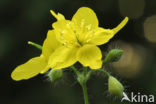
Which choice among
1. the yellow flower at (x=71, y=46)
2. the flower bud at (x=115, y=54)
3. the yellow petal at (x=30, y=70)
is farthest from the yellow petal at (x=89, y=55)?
the yellow petal at (x=30, y=70)

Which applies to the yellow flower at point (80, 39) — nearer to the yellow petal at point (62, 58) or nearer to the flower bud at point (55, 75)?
the yellow petal at point (62, 58)

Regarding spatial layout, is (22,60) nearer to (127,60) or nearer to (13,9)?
(13,9)

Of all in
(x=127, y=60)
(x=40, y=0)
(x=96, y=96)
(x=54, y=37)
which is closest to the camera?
(x=54, y=37)

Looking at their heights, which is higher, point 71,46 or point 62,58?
point 71,46

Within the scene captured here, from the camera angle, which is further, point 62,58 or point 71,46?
point 71,46

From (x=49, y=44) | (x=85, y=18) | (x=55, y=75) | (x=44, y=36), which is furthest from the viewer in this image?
(x=44, y=36)

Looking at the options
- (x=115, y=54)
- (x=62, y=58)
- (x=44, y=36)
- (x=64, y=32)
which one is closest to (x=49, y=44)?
(x=62, y=58)

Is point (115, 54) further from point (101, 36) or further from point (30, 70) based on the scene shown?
point (30, 70)

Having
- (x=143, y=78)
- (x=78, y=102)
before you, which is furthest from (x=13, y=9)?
(x=143, y=78)
